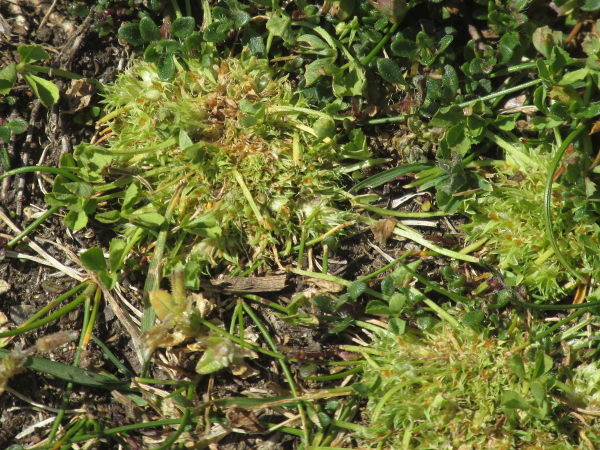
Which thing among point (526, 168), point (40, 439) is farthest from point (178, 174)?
point (526, 168)

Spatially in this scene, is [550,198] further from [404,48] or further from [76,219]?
[76,219]

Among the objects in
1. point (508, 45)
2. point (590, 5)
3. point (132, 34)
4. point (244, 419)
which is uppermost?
point (132, 34)

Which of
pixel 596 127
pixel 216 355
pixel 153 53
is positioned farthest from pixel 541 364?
pixel 153 53

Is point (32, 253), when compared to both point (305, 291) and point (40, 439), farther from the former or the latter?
point (305, 291)

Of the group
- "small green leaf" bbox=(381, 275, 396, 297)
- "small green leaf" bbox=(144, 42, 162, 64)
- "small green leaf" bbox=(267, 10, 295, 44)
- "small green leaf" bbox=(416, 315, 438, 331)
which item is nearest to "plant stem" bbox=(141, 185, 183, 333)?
"small green leaf" bbox=(144, 42, 162, 64)

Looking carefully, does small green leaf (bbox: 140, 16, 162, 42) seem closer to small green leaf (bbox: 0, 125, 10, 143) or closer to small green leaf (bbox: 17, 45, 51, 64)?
small green leaf (bbox: 17, 45, 51, 64)

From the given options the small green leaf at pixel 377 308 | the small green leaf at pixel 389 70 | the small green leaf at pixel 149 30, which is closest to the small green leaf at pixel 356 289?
the small green leaf at pixel 377 308
